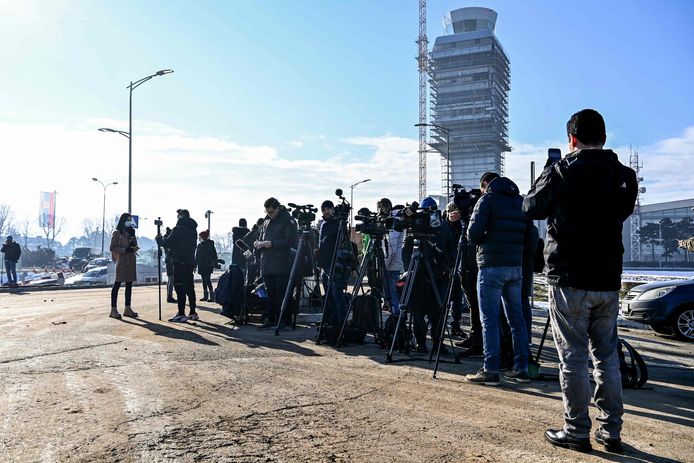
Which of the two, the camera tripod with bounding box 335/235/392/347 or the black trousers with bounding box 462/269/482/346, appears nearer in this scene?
the black trousers with bounding box 462/269/482/346

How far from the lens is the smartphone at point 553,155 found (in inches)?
179

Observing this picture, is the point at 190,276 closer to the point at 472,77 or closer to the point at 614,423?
the point at 614,423

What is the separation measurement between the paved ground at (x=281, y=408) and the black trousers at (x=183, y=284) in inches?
114

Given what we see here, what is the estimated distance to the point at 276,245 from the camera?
939 centimetres

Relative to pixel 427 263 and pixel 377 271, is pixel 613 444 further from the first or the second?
pixel 377 271

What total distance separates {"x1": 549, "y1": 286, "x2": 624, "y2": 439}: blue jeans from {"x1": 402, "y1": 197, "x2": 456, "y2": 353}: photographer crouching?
323cm

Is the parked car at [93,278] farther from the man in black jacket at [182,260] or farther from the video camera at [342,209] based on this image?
the video camera at [342,209]

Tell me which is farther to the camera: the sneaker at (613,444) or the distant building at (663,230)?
the distant building at (663,230)

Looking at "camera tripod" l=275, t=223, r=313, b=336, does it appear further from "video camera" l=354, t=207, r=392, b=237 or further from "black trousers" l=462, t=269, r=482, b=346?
"black trousers" l=462, t=269, r=482, b=346

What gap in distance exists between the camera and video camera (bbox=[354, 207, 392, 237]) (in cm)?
776

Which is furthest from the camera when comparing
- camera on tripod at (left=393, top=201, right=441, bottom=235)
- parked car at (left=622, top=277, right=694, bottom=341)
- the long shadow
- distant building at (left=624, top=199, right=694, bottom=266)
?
distant building at (left=624, top=199, right=694, bottom=266)

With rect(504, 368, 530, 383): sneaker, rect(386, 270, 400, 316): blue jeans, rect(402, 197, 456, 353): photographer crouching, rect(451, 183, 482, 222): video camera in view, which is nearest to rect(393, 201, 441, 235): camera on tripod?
rect(402, 197, 456, 353): photographer crouching

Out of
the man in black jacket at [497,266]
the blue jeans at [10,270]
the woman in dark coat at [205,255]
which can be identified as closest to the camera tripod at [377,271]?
the man in black jacket at [497,266]

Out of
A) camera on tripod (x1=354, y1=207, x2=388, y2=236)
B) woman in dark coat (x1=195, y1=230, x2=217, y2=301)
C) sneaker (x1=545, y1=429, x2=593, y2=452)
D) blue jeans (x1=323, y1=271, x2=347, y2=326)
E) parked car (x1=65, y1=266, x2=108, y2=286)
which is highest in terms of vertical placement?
camera on tripod (x1=354, y1=207, x2=388, y2=236)
